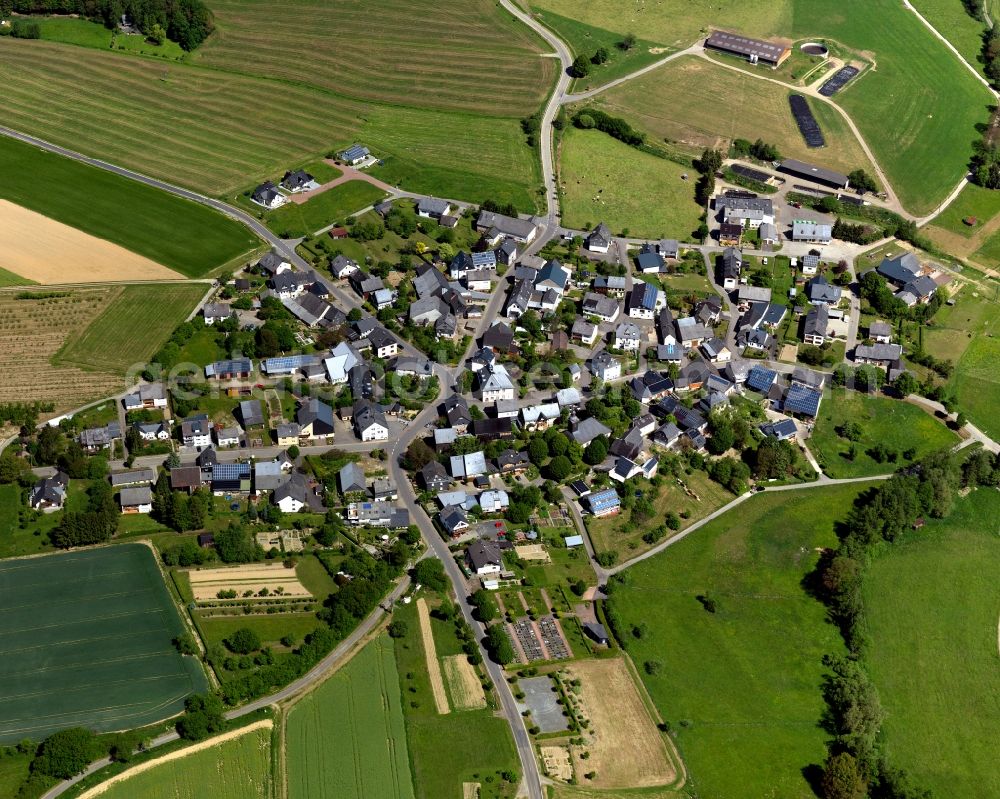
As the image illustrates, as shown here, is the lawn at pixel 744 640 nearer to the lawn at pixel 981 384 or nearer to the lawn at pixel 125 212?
the lawn at pixel 981 384

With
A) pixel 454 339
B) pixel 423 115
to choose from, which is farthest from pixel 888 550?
pixel 423 115

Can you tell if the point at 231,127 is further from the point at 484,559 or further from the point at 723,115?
the point at 484,559

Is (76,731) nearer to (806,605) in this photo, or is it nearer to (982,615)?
(806,605)

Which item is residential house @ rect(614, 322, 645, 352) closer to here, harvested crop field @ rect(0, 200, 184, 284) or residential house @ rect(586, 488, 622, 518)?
residential house @ rect(586, 488, 622, 518)

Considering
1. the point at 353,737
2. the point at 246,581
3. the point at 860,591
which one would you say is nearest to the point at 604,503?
the point at 860,591

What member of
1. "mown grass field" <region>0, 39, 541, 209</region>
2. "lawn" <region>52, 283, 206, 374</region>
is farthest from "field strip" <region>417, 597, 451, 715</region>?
"mown grass field" <region>0, 39, 541, 209</region>

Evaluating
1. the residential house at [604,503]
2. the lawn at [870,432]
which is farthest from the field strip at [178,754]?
the lawn at [870,432]
